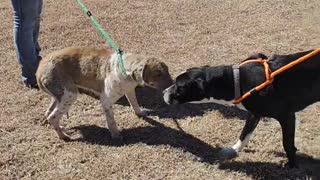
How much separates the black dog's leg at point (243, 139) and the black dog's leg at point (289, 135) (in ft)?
1.21

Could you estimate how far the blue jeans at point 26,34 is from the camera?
5453 mm

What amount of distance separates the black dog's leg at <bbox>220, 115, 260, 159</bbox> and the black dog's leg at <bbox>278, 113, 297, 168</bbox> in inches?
14.5

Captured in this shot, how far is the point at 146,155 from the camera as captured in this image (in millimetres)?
4719

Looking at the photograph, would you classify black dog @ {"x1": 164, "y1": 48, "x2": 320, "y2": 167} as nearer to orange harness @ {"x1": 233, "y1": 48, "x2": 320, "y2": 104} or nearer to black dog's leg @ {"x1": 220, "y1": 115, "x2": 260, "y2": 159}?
orange harness @ {"x1": 233, "y1": 48, "x2": 320, "y2": 104}

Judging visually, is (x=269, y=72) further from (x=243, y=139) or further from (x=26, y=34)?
(x=26, y=34)

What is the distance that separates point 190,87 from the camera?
13.9 feet

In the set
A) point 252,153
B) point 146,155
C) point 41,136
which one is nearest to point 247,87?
point 252,153

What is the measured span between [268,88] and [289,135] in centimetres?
46

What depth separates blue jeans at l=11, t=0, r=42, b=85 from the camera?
5453mm

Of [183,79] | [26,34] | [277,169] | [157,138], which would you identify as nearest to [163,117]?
[157,138]

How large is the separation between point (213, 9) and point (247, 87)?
4047 millimetres

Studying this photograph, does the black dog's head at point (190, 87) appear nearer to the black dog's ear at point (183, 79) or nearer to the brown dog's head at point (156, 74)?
the black dog's ear at point (183, 79)

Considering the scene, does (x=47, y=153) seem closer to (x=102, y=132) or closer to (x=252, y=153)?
(x=102, y=132)

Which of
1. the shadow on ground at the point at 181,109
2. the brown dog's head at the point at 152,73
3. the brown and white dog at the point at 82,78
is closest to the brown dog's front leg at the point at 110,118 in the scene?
the brown and white dog at the point at 82,78
